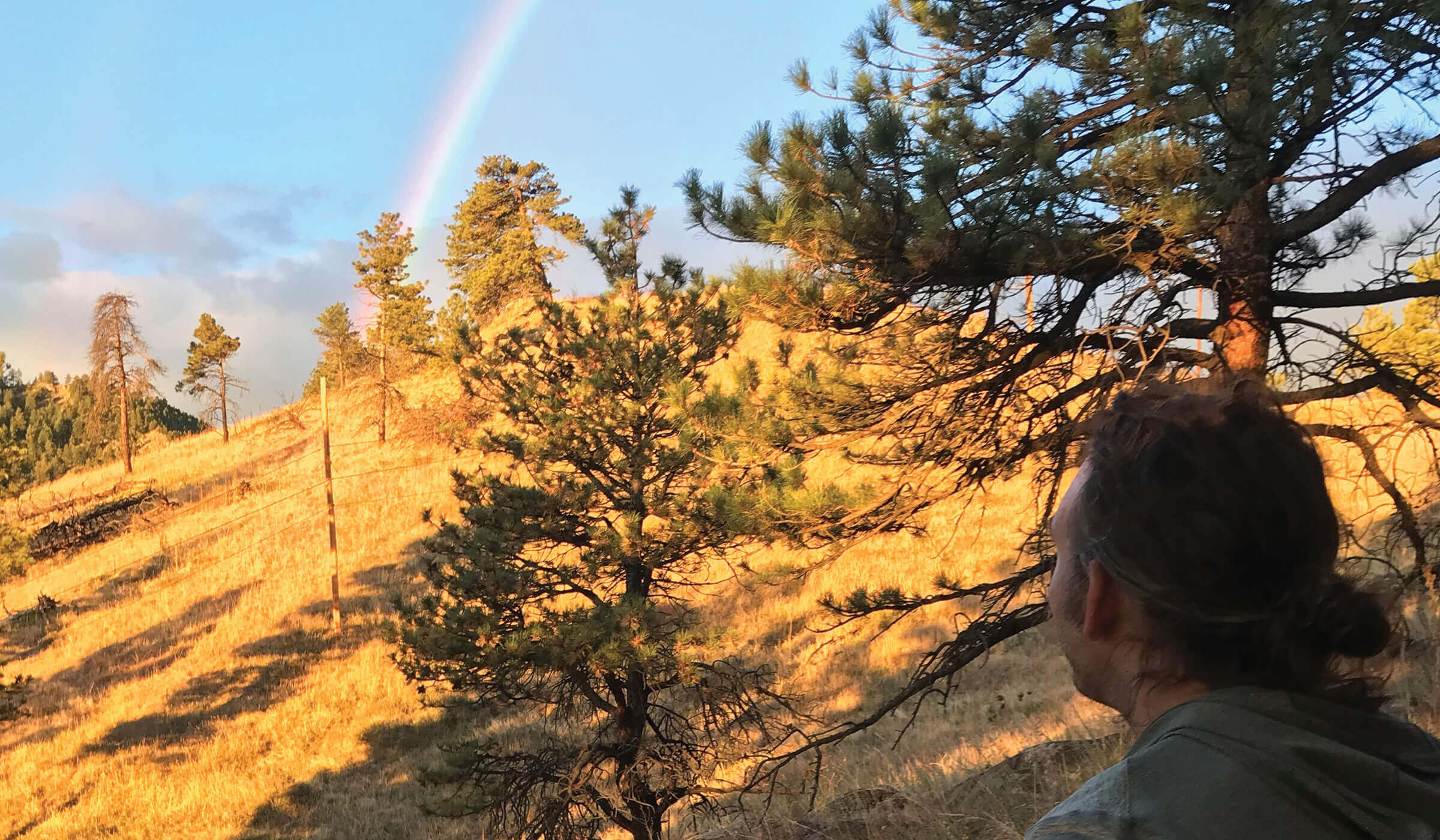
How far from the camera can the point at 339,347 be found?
50.5m

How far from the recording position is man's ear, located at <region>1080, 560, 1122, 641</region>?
102 centimetres

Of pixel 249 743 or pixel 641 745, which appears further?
pixel 249 743

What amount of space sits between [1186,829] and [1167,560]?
0.27m

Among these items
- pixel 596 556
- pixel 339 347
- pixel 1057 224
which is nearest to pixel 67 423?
pixel 339 347

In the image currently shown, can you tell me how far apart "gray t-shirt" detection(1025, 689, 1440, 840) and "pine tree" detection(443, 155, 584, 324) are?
4228 cm

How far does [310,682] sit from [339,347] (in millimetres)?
35023

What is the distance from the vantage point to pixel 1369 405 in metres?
5.57

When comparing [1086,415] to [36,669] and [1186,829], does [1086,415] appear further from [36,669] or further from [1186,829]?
[36,669]

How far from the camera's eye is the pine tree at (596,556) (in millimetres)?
9484

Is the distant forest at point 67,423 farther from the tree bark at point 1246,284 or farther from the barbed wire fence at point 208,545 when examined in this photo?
the tree bark at point 1246,284

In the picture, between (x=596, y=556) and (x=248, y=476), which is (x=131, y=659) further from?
(x=596, y=556)

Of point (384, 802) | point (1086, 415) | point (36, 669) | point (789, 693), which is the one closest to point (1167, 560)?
point (1086, 415)

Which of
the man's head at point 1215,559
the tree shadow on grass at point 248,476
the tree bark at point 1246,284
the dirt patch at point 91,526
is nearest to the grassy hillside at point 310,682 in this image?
the dirt patch at point 91,526

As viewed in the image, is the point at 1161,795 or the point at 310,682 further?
the point at 310,682
